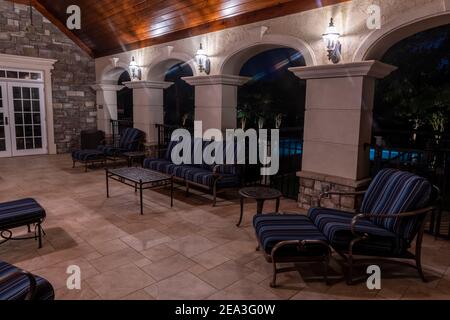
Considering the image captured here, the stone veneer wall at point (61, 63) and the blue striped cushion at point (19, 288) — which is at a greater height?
the stone veneer wall at point (61, 63)

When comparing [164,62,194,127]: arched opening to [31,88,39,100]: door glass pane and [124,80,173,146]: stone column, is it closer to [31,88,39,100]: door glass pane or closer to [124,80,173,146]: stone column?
[124,80,173,146]: stone column

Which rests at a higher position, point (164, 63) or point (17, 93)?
point (164, 63)

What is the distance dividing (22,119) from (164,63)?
435 cm

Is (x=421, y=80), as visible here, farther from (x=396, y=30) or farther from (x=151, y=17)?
(x=151, y=17)

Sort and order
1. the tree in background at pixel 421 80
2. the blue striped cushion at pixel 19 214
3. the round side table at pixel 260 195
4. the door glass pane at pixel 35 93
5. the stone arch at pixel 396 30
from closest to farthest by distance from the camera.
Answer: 1. the blue striped cushion at pixel 19 214
2. the stone arch at pixel 396 30
3. the round side table at pixel 260 195
4. the tree in background at pixel 421 80
5. the door glass pane at pixel 35 93

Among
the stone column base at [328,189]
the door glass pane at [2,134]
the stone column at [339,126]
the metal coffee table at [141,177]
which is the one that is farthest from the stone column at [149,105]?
the stone column base at [328,189]

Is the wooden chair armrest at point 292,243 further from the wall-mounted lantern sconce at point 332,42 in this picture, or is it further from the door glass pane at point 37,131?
the door glass pane at point 37,131

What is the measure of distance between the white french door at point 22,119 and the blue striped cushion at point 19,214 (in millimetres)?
6133

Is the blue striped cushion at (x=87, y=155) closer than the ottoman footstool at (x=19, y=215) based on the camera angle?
No

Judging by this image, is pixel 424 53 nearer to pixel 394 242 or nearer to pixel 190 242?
pixel 394 242

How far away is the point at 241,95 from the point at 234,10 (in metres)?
6.35

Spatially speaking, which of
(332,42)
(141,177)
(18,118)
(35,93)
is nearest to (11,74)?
(35,93)

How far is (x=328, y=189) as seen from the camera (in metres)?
4.24

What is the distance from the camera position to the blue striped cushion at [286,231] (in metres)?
2.47
